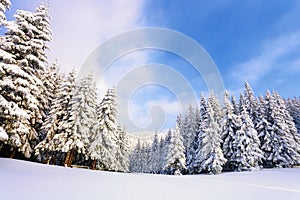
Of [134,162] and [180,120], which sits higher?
[180,120]

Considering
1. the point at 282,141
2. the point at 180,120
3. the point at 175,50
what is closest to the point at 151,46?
the point at 175,50

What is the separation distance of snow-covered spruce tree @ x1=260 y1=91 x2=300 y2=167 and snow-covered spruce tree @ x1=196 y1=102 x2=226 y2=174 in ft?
25.0

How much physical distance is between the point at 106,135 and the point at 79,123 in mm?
4715

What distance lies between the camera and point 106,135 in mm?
28797

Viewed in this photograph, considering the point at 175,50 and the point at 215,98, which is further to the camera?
the point at 175,50

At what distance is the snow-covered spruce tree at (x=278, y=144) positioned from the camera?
31.8 metres

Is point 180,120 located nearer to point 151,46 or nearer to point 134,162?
point 151,46

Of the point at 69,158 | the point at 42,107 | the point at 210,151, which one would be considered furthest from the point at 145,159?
the point at 42,107

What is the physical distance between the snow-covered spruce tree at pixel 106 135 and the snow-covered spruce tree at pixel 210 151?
43.2ft

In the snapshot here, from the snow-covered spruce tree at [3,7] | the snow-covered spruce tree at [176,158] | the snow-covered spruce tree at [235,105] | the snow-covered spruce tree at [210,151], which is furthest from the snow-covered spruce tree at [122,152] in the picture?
the snow-covered spruce tree at [3,7]

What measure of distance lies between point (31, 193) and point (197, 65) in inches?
1467

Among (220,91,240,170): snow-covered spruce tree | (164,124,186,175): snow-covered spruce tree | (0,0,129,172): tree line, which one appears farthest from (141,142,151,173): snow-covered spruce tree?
(0,0,129,172): tree line

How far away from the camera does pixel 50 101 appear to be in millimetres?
29859

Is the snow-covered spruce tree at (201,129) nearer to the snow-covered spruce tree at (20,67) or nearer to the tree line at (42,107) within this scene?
the tree line at (42,107)
